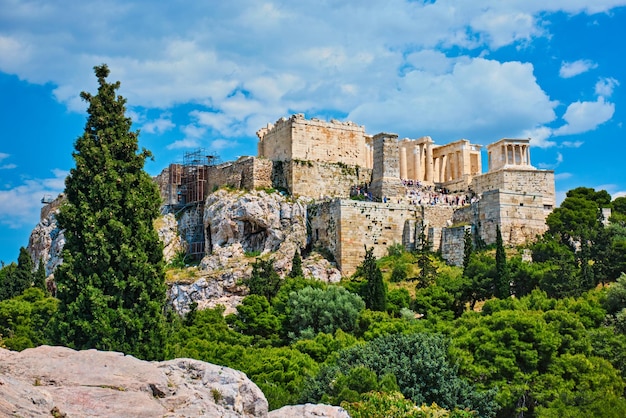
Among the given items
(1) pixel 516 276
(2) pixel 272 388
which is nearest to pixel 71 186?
(2) pixel 272 388

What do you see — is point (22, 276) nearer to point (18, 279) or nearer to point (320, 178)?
point (18, 279)

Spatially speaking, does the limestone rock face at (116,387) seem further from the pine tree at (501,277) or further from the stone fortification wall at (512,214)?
the stone fortification wall at (512,214)

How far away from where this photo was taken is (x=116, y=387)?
10.8 metres

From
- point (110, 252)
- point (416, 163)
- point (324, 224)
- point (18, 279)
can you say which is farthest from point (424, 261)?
point (18, 279)

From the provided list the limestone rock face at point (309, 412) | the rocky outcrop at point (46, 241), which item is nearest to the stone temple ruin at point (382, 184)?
the rocky outcrop at point (46, 241)

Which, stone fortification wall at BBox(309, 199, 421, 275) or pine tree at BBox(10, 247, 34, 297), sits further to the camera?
pine tree at BBox(10, 247, 34, 297)

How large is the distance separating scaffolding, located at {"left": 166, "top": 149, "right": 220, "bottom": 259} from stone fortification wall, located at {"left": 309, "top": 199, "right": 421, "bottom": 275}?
8969mm

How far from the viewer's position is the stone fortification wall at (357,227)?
45656mm

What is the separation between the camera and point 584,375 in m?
28.8

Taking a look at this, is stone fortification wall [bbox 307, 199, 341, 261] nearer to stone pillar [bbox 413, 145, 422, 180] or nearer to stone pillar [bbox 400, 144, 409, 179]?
stone pillar [bbox 400, 144, 409, 179]

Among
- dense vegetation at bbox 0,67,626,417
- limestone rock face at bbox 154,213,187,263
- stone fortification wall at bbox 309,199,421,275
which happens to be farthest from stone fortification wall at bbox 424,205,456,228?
limestone rock face at bbox 154,213,187,263

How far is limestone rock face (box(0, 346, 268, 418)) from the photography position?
9924 mm

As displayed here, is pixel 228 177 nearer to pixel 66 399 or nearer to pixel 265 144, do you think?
pixel 265 144

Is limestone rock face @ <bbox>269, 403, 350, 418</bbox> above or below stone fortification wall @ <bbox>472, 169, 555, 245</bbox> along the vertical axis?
below
